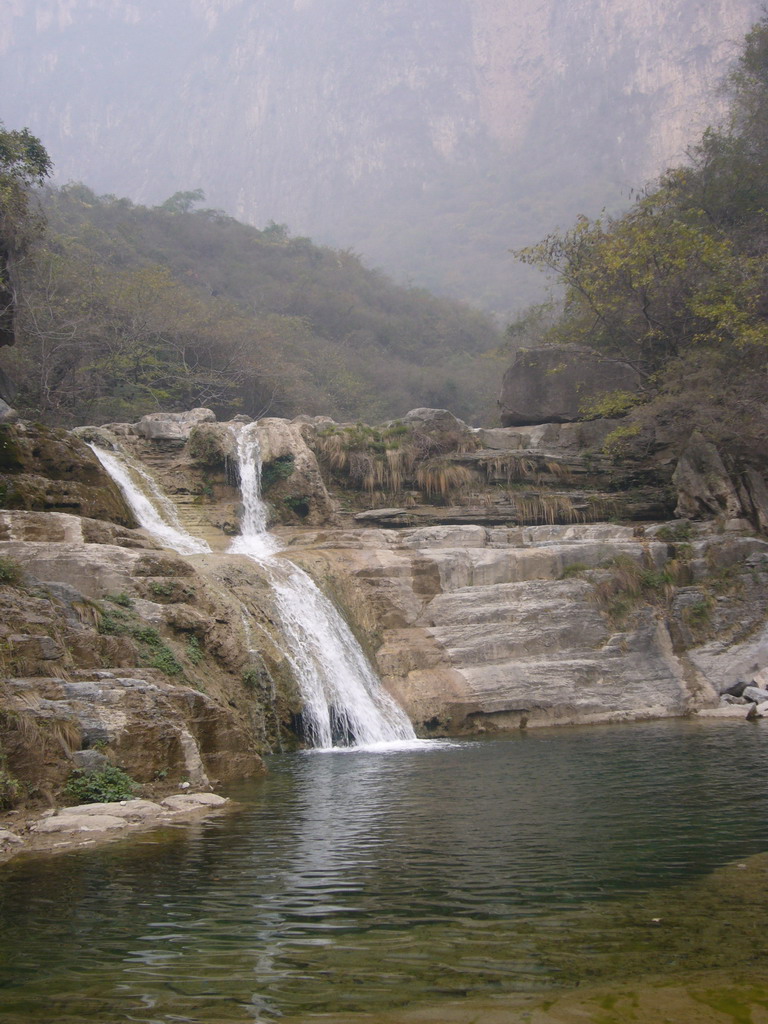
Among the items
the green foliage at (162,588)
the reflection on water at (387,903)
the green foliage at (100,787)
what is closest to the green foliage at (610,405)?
the green foliage at (162,588)

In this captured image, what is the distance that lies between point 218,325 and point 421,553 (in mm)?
22730

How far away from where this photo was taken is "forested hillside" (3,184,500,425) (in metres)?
32.8

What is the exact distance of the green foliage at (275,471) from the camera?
26688 millimetres

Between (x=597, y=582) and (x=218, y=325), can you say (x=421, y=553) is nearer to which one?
(x=597, y=582)

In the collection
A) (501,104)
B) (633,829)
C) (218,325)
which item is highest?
(501,104)

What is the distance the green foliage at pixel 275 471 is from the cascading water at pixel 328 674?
6.51m

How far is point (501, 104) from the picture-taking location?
140625mm

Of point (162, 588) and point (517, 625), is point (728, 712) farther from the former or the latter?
point (162, 588)

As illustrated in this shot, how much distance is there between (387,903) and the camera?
6.05 metres

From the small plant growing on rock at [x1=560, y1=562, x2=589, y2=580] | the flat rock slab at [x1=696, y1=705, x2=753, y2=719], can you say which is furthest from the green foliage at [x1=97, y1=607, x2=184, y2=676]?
the flat rock slab at [x1=696, y1=705, x2=753, y2=719]

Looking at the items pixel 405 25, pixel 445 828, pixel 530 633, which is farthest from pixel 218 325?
pixel 405 25

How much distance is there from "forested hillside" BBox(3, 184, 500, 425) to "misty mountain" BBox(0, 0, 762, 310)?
1521 inches

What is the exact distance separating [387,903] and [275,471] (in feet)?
70.2

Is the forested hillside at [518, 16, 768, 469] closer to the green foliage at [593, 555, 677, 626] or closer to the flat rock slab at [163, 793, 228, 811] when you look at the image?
the green foliage at [593, 555, 677, 626]
